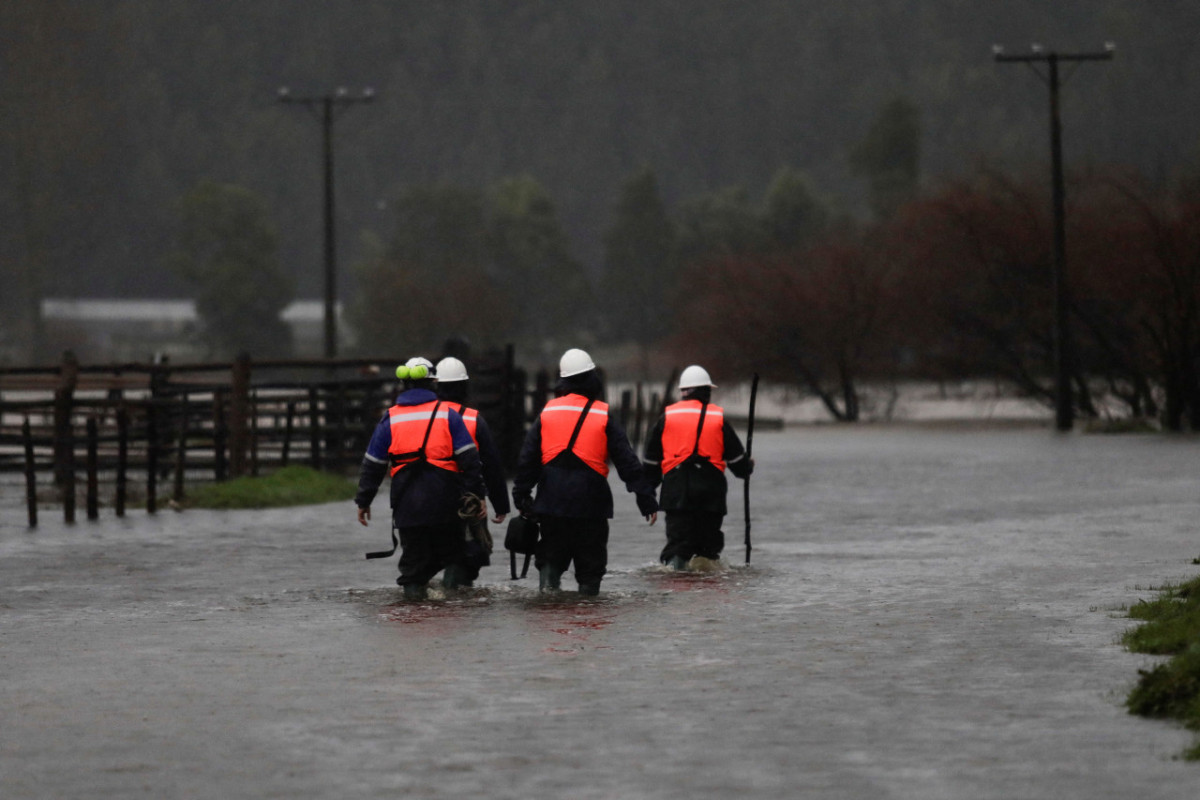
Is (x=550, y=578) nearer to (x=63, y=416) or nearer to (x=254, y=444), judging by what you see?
(x=63, y=416)

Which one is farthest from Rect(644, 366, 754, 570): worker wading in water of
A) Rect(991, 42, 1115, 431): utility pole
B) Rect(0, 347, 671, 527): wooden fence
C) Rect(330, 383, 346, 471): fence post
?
Rect(991, 42, 1115, 431): utility pole

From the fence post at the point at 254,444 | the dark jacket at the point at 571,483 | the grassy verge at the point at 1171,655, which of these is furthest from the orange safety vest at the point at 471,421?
the fence post at the point at 254,444

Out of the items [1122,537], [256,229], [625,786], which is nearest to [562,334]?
[256,229]

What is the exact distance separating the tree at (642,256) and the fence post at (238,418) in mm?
120072

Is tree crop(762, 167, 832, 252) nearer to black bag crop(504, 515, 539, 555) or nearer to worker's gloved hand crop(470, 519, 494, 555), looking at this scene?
black bag crop(504, 515, 539, 555)

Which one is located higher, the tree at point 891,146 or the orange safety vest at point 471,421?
the tree at point 891,146

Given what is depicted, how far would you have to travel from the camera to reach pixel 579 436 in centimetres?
1366

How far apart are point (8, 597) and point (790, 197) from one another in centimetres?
11739

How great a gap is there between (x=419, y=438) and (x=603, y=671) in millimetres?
3769

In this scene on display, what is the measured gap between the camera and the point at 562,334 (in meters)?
149

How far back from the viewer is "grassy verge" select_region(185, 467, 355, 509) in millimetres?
23641

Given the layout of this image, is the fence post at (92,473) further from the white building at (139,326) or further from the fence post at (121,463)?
the white building at (139,326)

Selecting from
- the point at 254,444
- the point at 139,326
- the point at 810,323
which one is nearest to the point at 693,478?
the point at 254,444

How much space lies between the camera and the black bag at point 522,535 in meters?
13.9
